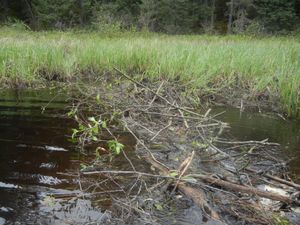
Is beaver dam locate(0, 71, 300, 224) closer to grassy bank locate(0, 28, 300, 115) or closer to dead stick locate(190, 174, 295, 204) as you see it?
dead stick locate(190, 174, 295, 204)

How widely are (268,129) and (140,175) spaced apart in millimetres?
2752

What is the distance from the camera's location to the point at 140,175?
2613mm

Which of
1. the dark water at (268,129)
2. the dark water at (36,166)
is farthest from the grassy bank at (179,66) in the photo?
the dark water at (36,166)

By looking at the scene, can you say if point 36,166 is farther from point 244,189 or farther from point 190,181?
point 244,189

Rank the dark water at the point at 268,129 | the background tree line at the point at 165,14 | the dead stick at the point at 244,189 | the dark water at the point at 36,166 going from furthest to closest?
the background tree line at the point at 165,14, the dark water at the point at 268,129, the dead stick at the point at 244,189, the dark water at the point at 36,166

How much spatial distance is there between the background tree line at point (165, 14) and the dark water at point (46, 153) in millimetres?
20434

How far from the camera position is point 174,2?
3391 centimetres

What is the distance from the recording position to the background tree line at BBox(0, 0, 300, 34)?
28.2 m

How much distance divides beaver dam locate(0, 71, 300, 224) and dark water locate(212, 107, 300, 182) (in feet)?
0.05

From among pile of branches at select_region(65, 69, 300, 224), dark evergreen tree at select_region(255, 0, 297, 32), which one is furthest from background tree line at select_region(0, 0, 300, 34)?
pile of branches at select_region(65, 69, 300, 224)

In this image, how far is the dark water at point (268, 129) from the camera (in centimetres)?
393

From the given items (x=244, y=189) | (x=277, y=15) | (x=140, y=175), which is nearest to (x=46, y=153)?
(x=140, y=175)

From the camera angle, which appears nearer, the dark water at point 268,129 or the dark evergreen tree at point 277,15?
the dark water at point 268,129

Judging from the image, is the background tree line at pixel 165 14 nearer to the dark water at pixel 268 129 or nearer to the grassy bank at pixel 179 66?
the grassy bank at pixel 179 66
